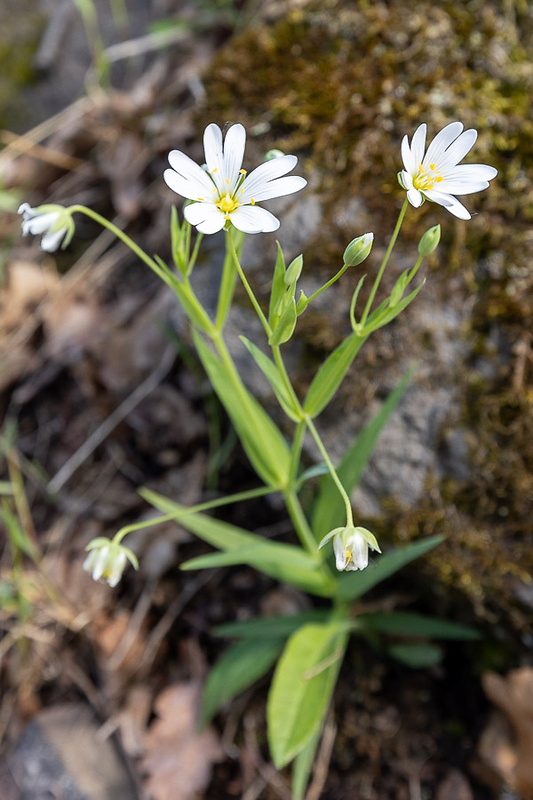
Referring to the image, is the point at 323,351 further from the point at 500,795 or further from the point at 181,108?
the point at 181,108

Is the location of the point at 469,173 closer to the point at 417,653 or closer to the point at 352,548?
the point at 352,548

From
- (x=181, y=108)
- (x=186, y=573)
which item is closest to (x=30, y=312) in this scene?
(x=181, y=108)

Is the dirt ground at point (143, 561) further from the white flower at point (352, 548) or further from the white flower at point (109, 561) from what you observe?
the white flower at point (109, 561)

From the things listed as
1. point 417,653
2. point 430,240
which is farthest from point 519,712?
point 430,240

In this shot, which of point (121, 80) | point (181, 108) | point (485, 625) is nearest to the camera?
point (485, 625)

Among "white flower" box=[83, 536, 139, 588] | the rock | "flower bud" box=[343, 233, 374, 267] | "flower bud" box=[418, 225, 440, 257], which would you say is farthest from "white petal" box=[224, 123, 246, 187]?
the rock

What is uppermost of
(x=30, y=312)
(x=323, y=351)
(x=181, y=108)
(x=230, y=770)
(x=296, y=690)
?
(x=181, y=108)

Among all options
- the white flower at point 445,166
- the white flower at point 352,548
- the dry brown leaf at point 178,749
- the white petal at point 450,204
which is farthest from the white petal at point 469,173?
the dry brown leaf at point 178,749
